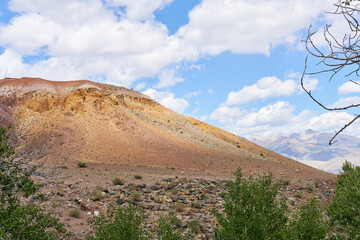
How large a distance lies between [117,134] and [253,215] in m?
40.6

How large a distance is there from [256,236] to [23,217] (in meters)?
6.12

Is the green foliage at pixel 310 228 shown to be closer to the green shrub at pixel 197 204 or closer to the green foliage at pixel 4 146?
the green foliage at pixel 4 146

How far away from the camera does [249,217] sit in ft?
25.7

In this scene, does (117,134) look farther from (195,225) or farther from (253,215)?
(253,215)

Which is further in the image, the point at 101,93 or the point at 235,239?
the point at 101,93

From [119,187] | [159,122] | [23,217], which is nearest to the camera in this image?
[23,217]

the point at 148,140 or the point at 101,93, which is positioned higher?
the point at 101,93

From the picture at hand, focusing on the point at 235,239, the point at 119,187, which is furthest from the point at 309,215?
the point at 119,187

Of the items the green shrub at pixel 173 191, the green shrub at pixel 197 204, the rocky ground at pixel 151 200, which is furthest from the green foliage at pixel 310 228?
the green shrub at pixel 173 191

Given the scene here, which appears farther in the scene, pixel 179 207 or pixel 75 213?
pixel 179 207

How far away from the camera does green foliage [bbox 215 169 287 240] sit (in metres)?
7.19

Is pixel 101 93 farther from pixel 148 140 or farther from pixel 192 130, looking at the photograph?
pixel 192 130

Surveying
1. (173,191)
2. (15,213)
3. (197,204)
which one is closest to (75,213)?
(173,191)

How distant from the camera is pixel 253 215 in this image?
279 inches
